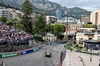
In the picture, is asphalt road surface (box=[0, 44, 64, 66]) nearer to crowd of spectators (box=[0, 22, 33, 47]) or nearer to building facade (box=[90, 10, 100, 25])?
crowd of spectators (box=[0, 22, 33, 47])

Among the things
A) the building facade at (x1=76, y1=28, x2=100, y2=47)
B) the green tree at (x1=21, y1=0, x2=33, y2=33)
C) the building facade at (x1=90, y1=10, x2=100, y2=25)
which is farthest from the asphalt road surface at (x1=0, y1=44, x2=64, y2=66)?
the building facade at (x1=90, y1=10, x2=100, y2=25)

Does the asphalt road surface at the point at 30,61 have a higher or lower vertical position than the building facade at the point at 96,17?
lower

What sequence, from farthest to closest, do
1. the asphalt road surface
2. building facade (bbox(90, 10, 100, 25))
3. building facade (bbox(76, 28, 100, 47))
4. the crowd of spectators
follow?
building facade (bbox(90, 10, 100, 25)) → building facade (bbox(76, 28, 100, 47)) → the crowd of spectators → the asphalt road surface

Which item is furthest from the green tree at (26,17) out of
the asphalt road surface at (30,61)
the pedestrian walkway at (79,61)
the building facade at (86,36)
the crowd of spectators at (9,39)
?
the pedestrian walkway at (79,61)

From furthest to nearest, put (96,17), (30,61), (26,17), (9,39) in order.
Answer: (96,17) < (26,17) < (9,39) < (30,61)

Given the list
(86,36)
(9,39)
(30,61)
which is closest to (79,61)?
(30,61)

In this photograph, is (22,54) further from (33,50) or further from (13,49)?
(33,50)

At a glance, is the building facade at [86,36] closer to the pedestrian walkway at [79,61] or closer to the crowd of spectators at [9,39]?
the pedestrian walkway at [79,61]

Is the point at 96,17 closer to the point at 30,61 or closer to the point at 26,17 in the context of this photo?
the point at 26,17

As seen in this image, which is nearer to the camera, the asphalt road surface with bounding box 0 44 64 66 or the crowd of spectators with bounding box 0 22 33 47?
the asphalt road surface with bounding box 0 44 64 66

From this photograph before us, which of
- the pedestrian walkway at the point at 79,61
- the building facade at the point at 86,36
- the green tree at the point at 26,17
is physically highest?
the green tree at the point at 26,17

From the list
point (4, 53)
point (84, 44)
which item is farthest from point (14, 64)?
point (84, 44)

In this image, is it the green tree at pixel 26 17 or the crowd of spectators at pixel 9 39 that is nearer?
the crowd of spectators at pixel 9 39

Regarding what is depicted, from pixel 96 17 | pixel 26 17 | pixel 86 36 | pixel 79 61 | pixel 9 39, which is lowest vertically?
pixel 79 61
